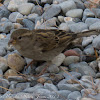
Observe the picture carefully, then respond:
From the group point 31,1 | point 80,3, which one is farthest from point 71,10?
point 31,1

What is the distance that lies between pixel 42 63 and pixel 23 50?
499mm

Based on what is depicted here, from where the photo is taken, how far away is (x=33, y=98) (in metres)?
2.59

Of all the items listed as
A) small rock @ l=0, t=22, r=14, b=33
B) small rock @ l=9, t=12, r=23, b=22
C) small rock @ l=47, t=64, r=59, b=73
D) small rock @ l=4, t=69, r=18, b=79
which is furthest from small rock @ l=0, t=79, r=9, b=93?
small rock @ l=9, t=12, r=23, b=22

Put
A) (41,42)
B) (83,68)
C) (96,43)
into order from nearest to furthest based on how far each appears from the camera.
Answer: (83,68) < (41,42) < (96,43)

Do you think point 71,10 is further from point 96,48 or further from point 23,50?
point 23,50

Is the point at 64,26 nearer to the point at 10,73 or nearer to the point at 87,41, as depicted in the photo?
the point at 87,41

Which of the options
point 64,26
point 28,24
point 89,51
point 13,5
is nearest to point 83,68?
point 89,51

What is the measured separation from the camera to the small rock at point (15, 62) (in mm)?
3464

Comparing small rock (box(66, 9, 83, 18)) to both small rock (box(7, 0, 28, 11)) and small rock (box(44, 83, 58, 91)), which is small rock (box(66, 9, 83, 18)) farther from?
small rock (box(44, 83, 58, 91))

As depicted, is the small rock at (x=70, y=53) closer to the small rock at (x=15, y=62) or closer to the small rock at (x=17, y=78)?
the small rock at (x=15, y=62)

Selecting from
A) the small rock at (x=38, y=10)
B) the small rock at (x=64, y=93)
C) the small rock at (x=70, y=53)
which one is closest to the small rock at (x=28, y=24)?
the small rock at (x=38, y=10)

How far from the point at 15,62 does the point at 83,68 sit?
41.3 inches

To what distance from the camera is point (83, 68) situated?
10.8 feet

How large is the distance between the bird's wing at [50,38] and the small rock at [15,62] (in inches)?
15.5
